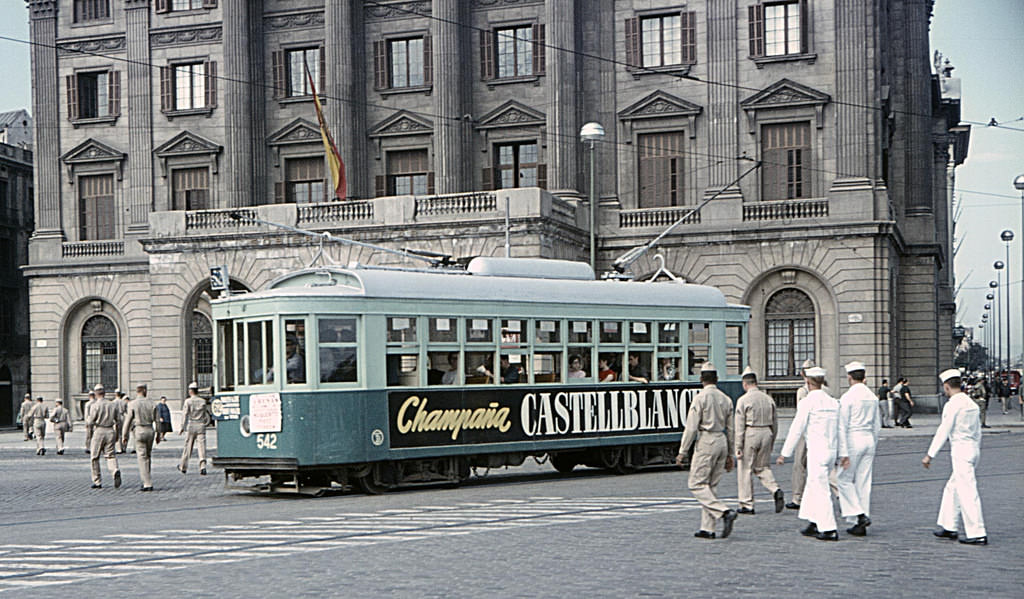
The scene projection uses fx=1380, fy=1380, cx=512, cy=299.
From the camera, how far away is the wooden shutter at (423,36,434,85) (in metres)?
48.2

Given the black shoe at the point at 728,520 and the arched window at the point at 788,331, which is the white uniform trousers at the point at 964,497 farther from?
the arched window at the point at 788,331

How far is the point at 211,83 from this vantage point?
50.7 metres

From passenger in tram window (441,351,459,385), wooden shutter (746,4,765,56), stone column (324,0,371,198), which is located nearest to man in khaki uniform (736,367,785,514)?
passenger in tram window (441,351,459,385)

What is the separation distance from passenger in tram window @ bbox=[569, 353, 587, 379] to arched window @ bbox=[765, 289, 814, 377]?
22449 mm

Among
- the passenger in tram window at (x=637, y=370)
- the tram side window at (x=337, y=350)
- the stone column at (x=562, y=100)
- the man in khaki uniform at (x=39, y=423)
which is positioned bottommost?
the man in khaki uniform at (x=39, y=423)

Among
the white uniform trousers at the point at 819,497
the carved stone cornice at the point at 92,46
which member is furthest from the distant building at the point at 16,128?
the white uniform trousers at the point at 819,497

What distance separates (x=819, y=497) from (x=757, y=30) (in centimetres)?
3373

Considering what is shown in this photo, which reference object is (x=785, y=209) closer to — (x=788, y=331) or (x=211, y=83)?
(x=788, y=331)

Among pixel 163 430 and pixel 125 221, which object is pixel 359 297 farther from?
pixel 125 221

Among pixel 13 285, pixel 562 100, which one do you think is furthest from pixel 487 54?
pixel 13 285

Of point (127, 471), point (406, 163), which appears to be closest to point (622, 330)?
point (127, 471)

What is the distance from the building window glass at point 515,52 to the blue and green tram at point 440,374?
2410 centimetres

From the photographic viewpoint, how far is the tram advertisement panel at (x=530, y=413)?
21.0 meters

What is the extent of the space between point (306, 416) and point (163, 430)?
857 inches
